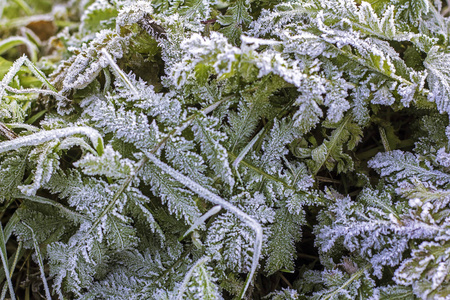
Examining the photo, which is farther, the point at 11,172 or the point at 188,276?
the point at 11,172

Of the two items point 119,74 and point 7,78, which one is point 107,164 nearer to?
point 119,74

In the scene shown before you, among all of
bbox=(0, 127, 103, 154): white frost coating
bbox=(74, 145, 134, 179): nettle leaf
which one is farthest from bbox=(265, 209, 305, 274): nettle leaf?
bbox=(0, 127, 103, 154): white frost coating

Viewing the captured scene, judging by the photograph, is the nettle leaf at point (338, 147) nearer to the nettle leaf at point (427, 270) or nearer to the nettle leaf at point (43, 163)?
the nettle leaf at point (427, 270)

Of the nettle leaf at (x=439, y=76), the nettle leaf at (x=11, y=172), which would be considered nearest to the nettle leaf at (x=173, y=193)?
the nettle leaf at (x=11, y=172)

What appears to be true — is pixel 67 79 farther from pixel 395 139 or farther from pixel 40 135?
pixel 395 139

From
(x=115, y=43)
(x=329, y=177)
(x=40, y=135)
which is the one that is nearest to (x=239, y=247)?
(x=329, y=177)

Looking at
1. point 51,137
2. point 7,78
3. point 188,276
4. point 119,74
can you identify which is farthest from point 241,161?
point 7,78

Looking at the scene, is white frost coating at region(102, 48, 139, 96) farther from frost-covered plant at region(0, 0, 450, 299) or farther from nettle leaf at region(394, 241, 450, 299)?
nettle leaf at region(394, 241, 450, 299)
